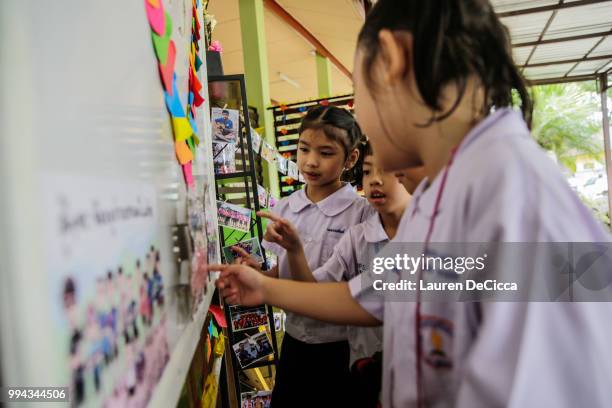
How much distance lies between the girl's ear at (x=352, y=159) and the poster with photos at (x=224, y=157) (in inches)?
19.4

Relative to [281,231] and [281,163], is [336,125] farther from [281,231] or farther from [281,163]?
[281,163]

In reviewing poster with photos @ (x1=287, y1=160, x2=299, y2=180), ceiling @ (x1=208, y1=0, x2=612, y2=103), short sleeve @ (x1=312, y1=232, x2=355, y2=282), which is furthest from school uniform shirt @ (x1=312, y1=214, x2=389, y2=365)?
ceiling @ (x1=208, y1=0, x2=612, y2=103)

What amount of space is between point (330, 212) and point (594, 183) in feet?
23.8

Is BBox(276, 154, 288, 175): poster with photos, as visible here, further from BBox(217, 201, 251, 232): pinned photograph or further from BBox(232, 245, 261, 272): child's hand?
BBox(232, 245, 261, 272): child's hand

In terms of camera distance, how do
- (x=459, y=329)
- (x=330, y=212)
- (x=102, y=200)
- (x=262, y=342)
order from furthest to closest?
(x=262, y=342)
(x=330, y=212)
(x=459, y=329)
(x=102, y=200)

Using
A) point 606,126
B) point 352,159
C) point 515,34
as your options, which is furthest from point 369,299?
point 606,126

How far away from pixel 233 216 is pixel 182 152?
92 cm

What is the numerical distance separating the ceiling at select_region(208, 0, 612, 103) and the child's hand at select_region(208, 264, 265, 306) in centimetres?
322

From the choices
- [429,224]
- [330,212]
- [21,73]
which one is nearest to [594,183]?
[330,212]

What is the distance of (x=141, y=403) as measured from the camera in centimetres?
42

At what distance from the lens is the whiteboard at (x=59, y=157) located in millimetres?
→ 237

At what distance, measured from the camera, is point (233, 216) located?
5.34ft

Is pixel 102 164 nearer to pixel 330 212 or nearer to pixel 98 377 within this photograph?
pixel 98 377

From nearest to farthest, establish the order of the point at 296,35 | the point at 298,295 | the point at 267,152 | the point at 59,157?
the point at 59,157
the point at 298,295
the point at 267,152
the point at 296,35
